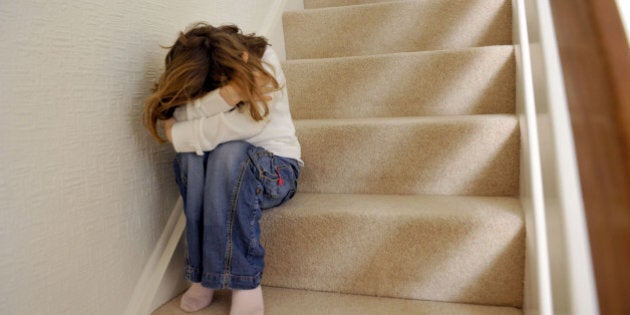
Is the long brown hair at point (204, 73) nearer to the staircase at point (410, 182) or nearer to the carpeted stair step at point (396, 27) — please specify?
the staircase at point (410, 182)

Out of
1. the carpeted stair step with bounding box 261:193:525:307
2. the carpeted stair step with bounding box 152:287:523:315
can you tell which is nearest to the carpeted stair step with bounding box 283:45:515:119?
the carpeted stair step with bounding box 261:193:525:307

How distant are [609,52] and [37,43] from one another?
0.81 meters

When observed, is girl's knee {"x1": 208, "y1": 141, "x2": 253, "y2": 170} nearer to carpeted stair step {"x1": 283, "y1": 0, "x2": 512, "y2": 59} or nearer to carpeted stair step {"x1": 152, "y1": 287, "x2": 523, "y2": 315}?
carpeted stair step {"x1": 152, "y1": 287, "x2": 523, "y2": 315}

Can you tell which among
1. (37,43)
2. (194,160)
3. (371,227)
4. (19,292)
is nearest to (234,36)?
(194,160)

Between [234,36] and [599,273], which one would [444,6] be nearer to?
[234,36]

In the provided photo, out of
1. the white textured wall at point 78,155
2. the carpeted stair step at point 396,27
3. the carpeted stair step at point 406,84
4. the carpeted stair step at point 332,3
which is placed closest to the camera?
the white textured wall at point 78,155

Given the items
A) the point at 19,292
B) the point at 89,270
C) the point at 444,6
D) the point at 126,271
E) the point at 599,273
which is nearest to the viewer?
the point at 599,273

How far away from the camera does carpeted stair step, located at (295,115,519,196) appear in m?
1.15

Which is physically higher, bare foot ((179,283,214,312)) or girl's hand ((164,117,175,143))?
girl's hand ((164,117,175,143))

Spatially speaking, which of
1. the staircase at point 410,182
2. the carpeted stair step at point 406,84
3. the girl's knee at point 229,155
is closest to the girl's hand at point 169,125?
the girl's knee at point 229,155

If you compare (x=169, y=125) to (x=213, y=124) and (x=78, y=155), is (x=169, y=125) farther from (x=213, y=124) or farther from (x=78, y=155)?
(x=78, y=155)

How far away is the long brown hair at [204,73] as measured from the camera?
1.01 m

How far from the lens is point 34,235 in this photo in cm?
79

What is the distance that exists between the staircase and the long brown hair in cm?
30
